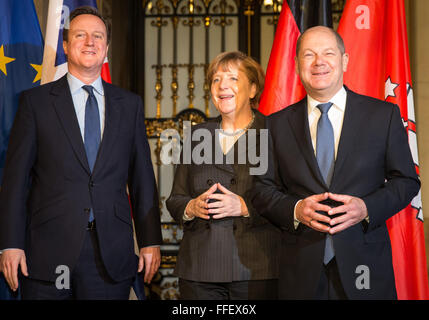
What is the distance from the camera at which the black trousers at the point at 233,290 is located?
210 cm

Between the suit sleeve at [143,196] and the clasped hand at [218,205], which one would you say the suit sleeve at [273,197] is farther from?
the suit sleeve at [143,196]

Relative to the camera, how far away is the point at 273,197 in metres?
1.99

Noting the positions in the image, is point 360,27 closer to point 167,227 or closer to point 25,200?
point 25,200

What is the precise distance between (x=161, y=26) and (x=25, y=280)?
3.48m

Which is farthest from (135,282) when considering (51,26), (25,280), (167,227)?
(167,227)

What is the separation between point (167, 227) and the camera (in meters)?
4.92

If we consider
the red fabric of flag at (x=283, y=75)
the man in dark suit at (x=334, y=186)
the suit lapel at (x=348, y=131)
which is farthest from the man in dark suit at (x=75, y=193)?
the red fabric of flag at (x=283, y=75)

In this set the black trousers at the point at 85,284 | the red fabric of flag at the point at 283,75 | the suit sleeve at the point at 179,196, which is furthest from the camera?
the red fabric of flag at the point at 283,75

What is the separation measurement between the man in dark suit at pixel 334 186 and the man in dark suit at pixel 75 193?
0.56 meters

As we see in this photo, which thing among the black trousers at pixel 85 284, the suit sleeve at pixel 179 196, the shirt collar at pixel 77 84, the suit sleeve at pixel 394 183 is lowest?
the black trousers at pixel 85 284

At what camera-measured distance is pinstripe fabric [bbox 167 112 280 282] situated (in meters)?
2.12

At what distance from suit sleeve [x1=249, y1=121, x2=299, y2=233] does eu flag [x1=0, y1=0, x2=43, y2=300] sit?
55.1 inches

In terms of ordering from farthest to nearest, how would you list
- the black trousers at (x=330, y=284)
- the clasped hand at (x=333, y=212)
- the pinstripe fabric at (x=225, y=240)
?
1. the pinstripe fabric at (x=225, y=240)
2. the black trousers at (x=330, y=284)
3. the clasped hand at (x=333, y=212)

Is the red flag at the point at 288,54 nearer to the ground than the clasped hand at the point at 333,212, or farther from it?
farther from it
